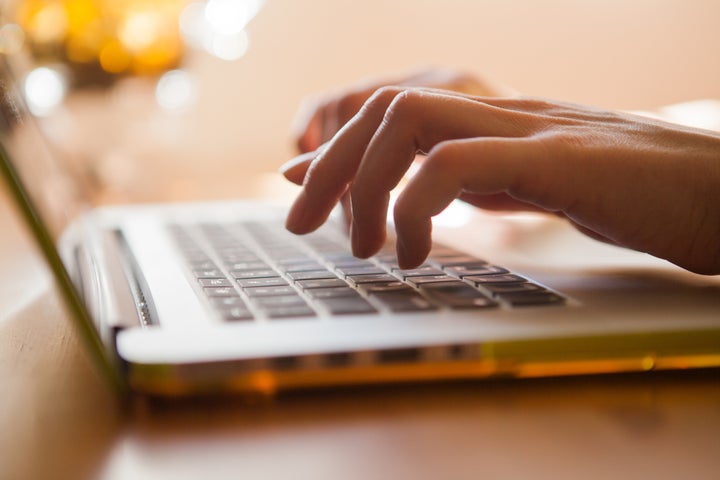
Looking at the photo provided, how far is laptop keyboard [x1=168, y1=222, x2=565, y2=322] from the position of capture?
15.0 inches

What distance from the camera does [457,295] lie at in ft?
1.34

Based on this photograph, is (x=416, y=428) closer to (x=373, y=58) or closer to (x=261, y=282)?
(x=261, y=282)

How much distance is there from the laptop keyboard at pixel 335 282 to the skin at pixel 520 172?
1.1 inches

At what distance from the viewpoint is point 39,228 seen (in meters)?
0.30

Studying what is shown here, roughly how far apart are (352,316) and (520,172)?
0.13 m

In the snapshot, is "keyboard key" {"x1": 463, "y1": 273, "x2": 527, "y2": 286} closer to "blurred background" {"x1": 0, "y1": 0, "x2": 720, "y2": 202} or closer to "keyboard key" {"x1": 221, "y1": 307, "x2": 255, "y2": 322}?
"keyboard key" {"x1": 221, "y1": 307, "x2": 255, "y2": 322}

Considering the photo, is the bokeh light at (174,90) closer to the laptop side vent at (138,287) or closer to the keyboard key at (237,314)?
the laptop side vent at (138,287)

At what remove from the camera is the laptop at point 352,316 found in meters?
0.31

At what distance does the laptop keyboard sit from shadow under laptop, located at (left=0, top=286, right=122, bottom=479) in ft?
0.23

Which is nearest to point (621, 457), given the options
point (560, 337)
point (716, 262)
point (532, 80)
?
point (560, 337)

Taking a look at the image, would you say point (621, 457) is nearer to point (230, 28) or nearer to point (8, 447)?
point (8, 447)

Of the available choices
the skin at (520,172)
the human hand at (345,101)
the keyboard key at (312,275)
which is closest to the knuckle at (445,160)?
the skin at (520,172)

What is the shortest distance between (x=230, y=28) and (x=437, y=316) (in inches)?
60.9

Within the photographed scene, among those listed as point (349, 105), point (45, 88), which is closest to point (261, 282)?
point (349, 105)
